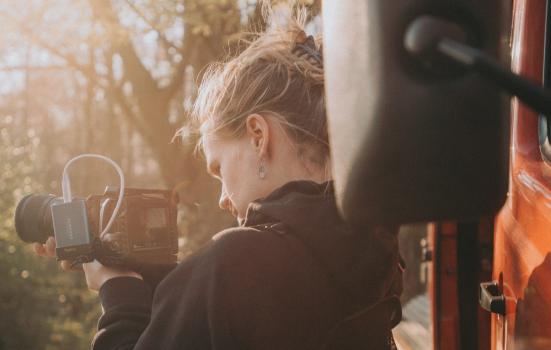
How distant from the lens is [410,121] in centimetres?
83

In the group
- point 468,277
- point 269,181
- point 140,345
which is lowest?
point 468,277

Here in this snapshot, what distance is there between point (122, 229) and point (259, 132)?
649mm

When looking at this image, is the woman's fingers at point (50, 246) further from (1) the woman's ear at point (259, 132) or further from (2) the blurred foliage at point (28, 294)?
(2) the blurred foliage at point (28, 294)

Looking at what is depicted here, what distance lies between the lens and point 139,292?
1.81 metres

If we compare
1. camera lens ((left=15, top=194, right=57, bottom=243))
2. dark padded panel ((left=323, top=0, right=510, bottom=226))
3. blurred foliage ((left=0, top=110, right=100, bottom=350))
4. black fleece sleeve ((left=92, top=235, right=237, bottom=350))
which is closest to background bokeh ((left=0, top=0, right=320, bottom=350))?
blurred foliage ((left=0, top=110, right=100, bottom=350))

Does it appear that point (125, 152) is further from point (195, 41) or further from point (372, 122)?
point (372, 122)

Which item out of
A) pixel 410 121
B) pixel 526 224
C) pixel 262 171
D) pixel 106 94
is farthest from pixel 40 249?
pixel 106 94

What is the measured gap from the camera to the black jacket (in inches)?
52.6

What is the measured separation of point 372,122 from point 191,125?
1205mm

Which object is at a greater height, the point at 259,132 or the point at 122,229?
the point at 259,132

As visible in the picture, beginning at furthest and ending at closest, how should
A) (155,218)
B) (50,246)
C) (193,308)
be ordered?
1. (50,246)
2. (155,218)
3. (193,308)

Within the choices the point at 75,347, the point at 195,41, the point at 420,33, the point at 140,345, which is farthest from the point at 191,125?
the point at 75,347

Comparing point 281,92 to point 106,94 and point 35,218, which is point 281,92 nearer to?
point 35,218

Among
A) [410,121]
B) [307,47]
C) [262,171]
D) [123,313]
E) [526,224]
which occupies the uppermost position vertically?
[307,47]
